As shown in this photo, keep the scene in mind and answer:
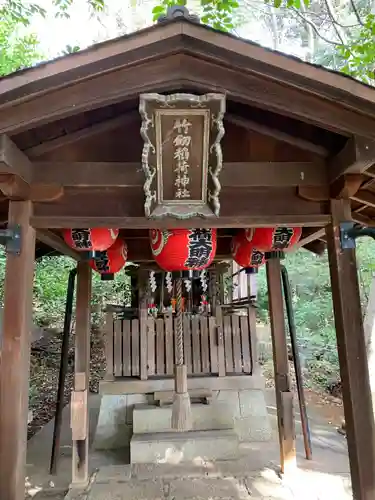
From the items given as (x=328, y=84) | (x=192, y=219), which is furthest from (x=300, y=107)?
(x=192, y=219)

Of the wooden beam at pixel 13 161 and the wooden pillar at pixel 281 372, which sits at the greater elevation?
the wooden beam at pixel 13 161

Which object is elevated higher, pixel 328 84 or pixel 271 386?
pixel 328 84

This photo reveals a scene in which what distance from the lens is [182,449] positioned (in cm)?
549

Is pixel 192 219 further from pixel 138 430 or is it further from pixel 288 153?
pixel 138 430

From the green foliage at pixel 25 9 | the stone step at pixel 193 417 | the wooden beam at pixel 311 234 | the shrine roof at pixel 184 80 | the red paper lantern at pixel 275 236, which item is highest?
the green foliage at pixel 25 9

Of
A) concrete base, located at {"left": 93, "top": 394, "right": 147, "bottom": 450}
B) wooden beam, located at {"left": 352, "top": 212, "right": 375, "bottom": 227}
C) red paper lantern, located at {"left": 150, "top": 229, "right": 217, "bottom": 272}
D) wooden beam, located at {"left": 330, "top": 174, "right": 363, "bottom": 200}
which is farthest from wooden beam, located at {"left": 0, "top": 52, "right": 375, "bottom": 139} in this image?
concrete base, located at {"left": 93, "top": 394, "right": 147, "bottom": 450}

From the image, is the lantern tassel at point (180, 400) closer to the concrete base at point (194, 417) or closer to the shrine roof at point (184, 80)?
the concrete base at point (194, 417)

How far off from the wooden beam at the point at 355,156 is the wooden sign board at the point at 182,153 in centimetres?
89

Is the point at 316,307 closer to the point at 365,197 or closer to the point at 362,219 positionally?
the point at 362,219

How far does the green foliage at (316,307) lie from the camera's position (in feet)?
35.7

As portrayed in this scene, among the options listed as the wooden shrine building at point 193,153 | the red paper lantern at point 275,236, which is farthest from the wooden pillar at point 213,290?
the wooden shrine building at point 193,153

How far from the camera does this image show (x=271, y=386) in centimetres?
1069

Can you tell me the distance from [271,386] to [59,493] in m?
7.33

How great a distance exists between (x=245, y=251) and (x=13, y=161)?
2763 millimetres
